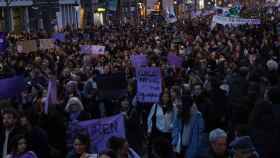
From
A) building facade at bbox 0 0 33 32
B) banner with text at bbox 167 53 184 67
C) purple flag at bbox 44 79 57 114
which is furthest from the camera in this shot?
building facade at bbox 0 0 33 32

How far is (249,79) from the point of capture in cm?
1245

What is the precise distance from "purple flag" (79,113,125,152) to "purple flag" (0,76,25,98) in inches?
176

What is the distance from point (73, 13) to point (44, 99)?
6851 centimetres

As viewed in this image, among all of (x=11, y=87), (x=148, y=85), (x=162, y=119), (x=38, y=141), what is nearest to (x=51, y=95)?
(x=148, y=85)

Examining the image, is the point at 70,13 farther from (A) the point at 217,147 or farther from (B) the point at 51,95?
(A) the point at 217,147

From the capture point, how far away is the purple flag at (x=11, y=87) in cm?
1320

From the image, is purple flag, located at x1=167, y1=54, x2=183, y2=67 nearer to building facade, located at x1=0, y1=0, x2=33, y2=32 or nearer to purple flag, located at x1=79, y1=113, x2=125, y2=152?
purple flag, located at x1=79, y1=113, x2=125, y2=152

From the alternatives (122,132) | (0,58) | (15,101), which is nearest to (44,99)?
(15,101)

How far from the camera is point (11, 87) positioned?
13.4m

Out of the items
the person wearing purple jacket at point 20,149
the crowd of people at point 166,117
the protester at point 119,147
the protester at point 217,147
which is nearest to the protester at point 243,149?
the crowd of people at point 166,117

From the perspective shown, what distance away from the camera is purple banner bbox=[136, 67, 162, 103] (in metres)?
12.2

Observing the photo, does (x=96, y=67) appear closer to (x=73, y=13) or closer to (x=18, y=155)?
(x=18, y=155)

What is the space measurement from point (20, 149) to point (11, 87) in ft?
19.2

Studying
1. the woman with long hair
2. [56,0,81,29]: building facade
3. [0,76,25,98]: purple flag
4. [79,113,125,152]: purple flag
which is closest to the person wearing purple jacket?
[79,113,125,152]: purple flag
